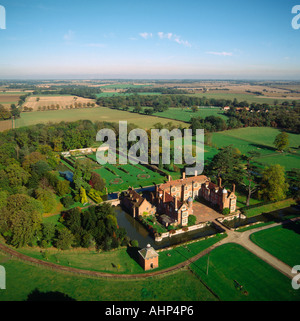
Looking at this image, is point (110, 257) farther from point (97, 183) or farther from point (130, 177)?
point (130, 177)

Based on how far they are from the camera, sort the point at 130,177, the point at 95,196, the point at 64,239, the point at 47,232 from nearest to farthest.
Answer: the point at 64,239 → the point at 47,232 → the point at 95,196 → the point at 130,177

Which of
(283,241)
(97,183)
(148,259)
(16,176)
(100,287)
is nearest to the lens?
(100,287)

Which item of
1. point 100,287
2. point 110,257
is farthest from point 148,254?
point 100,287

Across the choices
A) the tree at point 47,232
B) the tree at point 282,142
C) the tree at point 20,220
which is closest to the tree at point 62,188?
the tree at point 20,220

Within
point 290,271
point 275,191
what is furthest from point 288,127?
point 290,271

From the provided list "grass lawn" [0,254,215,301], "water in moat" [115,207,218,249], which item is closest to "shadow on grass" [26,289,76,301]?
Result: "grass lawn" [0,254,215,301]

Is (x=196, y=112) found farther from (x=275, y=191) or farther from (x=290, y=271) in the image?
(x=290, y=271)
